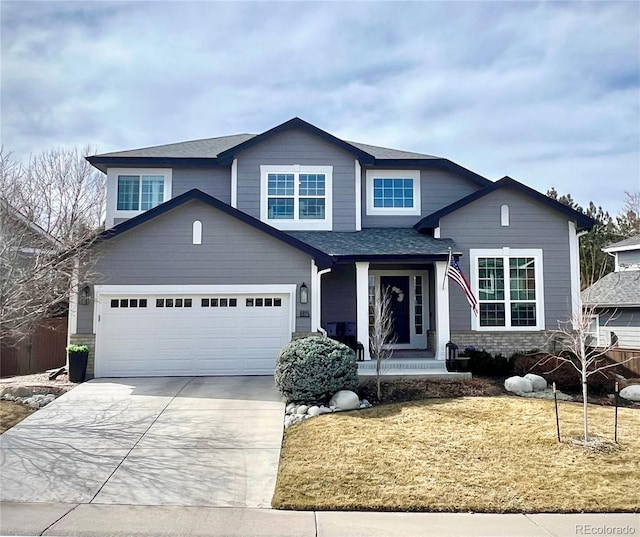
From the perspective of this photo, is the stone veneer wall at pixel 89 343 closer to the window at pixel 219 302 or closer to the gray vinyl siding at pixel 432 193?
the window at pixel 219 302

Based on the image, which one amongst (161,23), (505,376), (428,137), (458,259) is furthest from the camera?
(428,137)

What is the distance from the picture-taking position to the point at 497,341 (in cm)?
1473

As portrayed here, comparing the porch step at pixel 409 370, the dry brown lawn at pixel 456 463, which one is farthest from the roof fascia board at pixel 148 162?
the dry brown lawn at pixel 456 463

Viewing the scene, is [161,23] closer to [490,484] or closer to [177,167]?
[177,167]

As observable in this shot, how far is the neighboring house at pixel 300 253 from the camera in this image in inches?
522

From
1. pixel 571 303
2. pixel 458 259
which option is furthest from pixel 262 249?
pixel 571 303

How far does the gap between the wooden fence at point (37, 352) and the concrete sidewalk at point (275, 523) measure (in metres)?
11.2

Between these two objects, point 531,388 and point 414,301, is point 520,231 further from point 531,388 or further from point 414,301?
point 531,388

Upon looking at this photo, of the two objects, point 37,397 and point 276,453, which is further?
point 37,397

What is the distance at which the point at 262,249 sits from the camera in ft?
44.3

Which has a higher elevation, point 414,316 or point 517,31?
point 517,31

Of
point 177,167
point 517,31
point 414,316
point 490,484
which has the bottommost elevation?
point 490,484

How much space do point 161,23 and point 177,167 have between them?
7.29 metres

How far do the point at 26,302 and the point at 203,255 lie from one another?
4.25 metres
